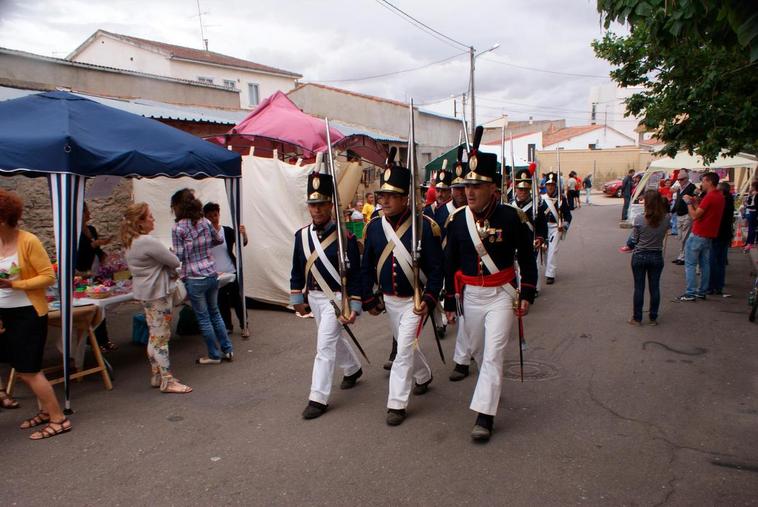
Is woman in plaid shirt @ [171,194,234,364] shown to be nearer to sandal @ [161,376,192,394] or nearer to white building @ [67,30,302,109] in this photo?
sandal @ [161,376,192,394]

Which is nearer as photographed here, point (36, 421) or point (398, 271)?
point (398, 271)

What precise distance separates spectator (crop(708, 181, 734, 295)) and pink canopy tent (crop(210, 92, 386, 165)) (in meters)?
5.82

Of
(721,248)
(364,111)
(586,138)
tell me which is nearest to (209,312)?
(721,248)

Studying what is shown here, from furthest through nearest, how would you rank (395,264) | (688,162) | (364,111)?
(364,111)
(688,162)
(395,264)

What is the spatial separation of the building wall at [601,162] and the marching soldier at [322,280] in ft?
146

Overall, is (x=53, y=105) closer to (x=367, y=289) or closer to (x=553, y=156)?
(x=367, y=289)

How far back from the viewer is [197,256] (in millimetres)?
6094

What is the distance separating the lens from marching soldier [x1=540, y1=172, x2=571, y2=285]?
9723 millimetres

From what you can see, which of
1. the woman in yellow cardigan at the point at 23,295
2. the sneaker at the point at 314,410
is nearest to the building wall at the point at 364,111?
the sneaker at the point at 314,410

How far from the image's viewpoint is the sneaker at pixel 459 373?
220 inches

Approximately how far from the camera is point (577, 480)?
3652 millimetres

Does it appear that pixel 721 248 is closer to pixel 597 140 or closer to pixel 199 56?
pixel 199 56

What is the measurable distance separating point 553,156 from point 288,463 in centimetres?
4800

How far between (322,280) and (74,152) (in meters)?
2.59
